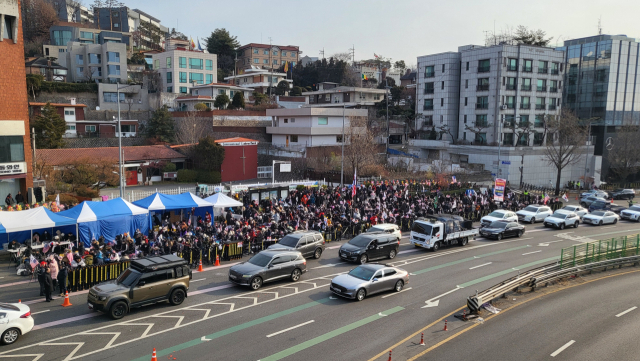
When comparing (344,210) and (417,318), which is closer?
(417,318)

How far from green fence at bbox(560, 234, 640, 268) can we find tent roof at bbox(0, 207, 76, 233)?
932 inches

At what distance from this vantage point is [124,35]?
86250mm

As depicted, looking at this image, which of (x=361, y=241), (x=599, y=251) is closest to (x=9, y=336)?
(x=361, y=241)

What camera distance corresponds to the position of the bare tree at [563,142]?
53.3 metres

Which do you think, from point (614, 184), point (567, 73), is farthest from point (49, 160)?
point (567, 73)

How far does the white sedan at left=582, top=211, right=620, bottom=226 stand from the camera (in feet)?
119

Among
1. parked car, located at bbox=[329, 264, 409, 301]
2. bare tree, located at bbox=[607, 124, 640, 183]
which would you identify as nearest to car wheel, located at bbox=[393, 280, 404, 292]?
parked car, located at bbox=[329, 264, 409, 301]

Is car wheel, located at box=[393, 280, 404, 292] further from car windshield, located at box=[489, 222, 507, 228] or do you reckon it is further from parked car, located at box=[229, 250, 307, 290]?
car windshield, located at box=[489, 222, 507, 228]

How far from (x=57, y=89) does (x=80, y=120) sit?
25.8 feet

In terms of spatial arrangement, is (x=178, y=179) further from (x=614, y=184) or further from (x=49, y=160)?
(x=614, y=184)

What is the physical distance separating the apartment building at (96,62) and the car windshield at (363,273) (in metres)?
66.6

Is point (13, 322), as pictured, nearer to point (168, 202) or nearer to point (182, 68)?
point (168, 202)

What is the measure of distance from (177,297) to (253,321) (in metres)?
3.32

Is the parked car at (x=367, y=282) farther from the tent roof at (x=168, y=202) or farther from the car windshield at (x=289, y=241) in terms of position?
the tent roof at (x=168, y=202)
